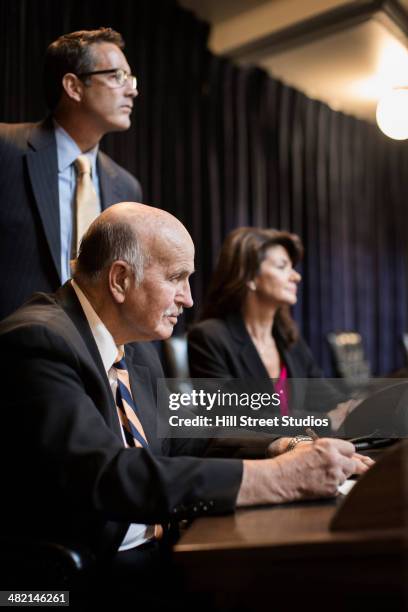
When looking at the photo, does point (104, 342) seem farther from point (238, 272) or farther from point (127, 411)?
point (238, 272)

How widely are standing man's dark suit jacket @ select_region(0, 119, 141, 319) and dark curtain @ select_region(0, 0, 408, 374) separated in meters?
0.98

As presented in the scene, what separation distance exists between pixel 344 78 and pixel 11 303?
445cm

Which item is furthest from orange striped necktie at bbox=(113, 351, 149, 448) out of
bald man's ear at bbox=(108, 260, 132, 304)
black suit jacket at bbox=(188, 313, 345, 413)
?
black suit jacket at bbox=(188, 313, 345, 413)

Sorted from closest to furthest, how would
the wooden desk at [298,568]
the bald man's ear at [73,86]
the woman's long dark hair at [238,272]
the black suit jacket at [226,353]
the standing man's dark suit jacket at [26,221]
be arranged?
the wooden desk at [298,568]
the standing man's dark suit jacket at [26,221]
the bald man's ear at [73,86]
the black suit jacket at [226,353]
the woman's long dark hair at [238,272]

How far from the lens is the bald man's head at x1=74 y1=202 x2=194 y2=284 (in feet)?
4.55

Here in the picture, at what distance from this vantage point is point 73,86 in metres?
2.28

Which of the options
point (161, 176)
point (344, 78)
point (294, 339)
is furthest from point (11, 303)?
point (344, 78)

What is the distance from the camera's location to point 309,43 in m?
4.85

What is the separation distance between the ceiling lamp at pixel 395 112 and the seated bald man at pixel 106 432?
2.95 meters

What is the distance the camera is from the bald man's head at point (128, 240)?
139 centimetres

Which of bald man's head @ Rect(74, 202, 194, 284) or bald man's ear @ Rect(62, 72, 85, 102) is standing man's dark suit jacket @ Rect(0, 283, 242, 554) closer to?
bald man's head @ Rect(74, 202, 194, 284)

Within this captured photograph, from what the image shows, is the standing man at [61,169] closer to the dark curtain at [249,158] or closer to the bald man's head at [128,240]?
the bald man's head at [128,240]

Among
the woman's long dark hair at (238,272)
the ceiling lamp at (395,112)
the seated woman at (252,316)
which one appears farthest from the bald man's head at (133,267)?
the ceiling lamp at (395,112)

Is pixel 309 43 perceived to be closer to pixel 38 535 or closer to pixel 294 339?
pixel 294 339
